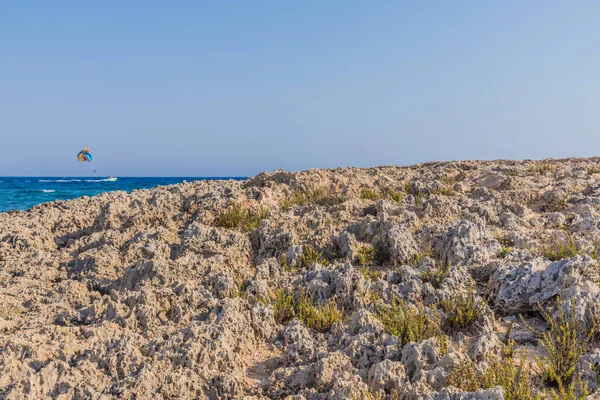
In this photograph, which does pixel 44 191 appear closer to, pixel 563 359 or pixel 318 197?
pixel 318 197

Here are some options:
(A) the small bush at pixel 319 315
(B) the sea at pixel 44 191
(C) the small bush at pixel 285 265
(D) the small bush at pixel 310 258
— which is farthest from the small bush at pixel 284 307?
(B) the sea at pixel 44 191

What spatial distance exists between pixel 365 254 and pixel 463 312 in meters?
1.96

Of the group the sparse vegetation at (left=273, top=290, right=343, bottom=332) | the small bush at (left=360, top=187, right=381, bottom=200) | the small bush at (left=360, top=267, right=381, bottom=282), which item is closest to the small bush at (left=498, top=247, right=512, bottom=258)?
the small bush at (left=360, top=267, right=381, bottom=282)

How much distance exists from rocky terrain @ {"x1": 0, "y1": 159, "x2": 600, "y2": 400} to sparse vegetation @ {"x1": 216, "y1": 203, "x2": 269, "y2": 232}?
0.04m

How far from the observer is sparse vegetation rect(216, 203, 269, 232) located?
776cm

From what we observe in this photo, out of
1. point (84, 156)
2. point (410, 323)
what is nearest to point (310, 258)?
point (410, 323)

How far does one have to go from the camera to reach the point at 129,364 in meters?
3.93

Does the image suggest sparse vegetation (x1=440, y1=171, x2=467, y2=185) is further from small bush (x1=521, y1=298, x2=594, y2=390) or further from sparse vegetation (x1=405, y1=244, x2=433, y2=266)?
small bush (x1=521, y1=298, x2=594, y2=390)

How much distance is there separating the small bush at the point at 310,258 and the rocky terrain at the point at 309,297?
0.02 meters

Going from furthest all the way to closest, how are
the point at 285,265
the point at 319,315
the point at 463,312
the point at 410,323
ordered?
the point at 285,265, the point at 319,315, the point at 463,312, the point at 410,323

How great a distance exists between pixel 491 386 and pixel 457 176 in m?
8.10

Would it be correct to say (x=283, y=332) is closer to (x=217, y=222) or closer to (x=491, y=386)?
(x=491, y=386)

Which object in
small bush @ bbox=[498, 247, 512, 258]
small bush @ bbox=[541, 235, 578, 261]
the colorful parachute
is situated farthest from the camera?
the colorful parachute

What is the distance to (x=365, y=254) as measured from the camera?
641 cm
